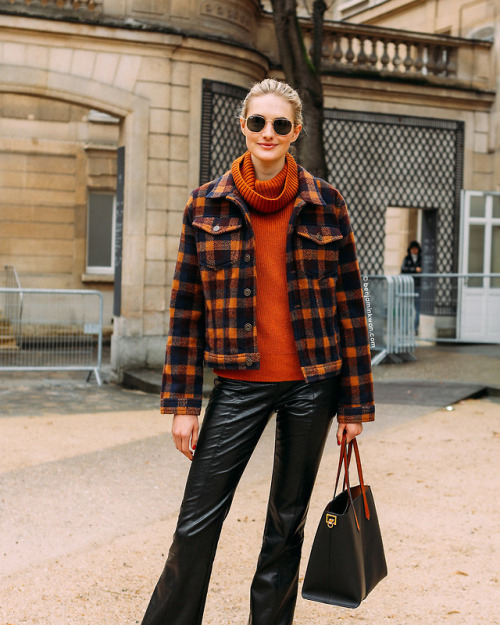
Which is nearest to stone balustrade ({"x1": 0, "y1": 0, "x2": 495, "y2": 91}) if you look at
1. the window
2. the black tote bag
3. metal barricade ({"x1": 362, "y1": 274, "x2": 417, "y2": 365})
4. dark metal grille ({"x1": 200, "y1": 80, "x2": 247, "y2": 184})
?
dark metal grille ({"x1": 200, "y1": 80, "x2": 247, "y2": 184})

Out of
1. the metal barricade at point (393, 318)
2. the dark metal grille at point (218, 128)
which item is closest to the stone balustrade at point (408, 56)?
the dark metal grille at point (218, 128)

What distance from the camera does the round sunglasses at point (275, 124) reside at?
2850mm

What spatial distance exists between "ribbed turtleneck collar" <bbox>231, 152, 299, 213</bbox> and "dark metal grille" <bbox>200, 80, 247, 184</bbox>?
9.09 meters

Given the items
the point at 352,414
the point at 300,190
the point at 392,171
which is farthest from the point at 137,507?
the point at 392,171

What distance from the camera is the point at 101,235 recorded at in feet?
60.2

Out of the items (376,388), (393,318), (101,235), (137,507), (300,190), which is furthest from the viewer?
(101,235)

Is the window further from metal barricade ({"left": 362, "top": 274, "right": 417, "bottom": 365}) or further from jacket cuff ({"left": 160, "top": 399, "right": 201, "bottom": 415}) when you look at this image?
jacket cuff ({"left": 160, "top": 399, "right": 201, "bottom": 415})

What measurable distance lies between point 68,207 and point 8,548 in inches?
546

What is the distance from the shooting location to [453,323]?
1487cm

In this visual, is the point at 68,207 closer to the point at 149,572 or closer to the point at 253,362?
the point at 149,572

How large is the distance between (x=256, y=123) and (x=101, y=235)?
52.0 ft

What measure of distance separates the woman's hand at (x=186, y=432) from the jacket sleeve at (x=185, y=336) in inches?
1.1

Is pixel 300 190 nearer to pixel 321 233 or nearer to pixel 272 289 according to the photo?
pixel 321 233

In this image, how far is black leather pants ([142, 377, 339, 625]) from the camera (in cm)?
285
